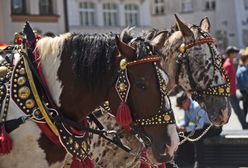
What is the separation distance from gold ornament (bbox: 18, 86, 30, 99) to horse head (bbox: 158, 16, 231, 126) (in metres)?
1.68

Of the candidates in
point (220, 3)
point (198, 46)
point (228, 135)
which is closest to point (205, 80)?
point (198, 46)

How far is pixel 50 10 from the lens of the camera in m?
29.3

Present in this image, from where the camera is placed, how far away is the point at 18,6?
2842 cm

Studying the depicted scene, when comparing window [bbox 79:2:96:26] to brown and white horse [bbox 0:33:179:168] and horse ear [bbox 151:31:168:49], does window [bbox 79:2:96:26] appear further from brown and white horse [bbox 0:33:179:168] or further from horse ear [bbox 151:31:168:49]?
brown and white horse [bbox 0:33:179:168]

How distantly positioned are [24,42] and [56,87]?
39cm

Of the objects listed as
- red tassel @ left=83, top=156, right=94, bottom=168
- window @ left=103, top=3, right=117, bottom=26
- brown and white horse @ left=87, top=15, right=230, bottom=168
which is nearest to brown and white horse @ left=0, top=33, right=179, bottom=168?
red tassel @ left=83, top=156, right=94, bottom=168

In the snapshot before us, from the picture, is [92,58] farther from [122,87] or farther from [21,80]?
[21,80]

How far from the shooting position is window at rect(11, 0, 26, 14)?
92.6 ft

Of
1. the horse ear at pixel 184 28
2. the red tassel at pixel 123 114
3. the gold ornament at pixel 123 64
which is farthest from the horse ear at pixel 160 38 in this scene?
the red tassel at pixel 123 114

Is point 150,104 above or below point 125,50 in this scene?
→ below

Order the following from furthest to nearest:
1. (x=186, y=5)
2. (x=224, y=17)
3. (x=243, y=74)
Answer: (x=186, y=5) → (x=224, y=17) → (x=243, y=74)

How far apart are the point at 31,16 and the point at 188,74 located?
23.8 metres

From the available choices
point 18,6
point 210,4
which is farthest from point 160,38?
point 210,4

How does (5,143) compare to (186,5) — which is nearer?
(5,143)
